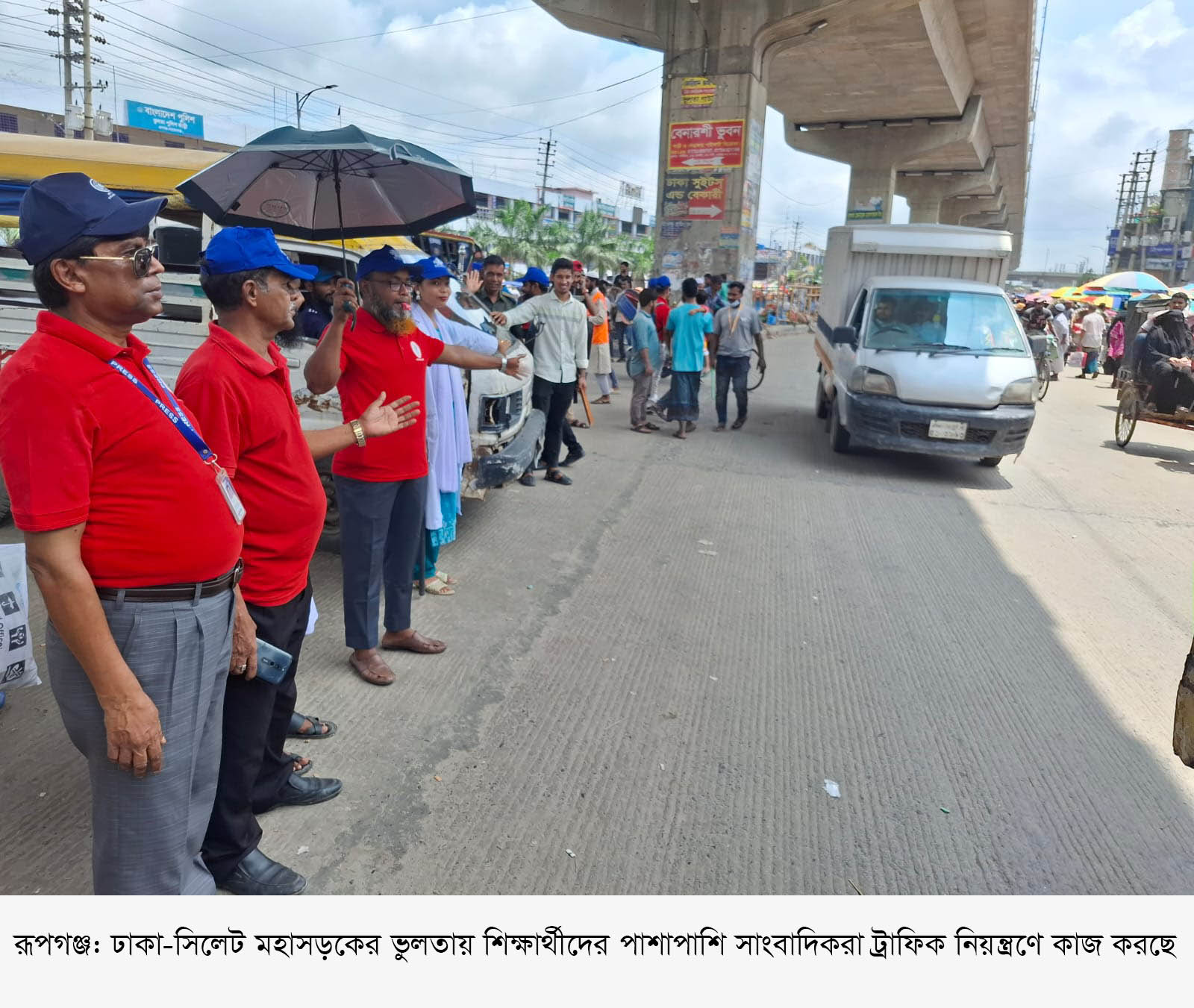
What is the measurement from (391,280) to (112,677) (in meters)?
2.19

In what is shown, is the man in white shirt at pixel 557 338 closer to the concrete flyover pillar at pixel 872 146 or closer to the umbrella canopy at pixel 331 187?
the umbrella canopy at pixel 331 187

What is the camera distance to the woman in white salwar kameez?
4129 mm

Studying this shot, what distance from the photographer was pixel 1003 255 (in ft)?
34.7

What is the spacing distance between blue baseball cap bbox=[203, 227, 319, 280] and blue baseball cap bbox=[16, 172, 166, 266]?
1.82 feet

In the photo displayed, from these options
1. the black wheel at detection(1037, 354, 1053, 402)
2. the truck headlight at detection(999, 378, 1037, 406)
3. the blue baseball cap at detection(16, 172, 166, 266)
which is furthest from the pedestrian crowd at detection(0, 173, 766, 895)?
the black wheel at detection(1037, 354, 1053, 402)

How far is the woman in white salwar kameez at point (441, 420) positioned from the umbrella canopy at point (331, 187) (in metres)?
0.46

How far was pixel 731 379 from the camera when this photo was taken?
10.8 meters

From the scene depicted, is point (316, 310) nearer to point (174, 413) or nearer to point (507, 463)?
point (507, 463)

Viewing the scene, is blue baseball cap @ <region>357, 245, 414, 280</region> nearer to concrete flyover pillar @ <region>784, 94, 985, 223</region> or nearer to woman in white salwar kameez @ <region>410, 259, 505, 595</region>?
woman in white salwar kameez @ <region>410, 259, 505, 595</region>

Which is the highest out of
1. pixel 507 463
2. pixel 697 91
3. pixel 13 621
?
pixel 697 91

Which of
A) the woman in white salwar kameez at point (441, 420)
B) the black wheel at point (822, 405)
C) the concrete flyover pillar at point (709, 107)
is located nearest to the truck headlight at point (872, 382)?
the black wheel at point (822, 405)

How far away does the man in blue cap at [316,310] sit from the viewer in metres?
5.71

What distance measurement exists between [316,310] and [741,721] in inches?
161

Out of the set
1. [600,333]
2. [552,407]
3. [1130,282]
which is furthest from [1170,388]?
[1130,282]
